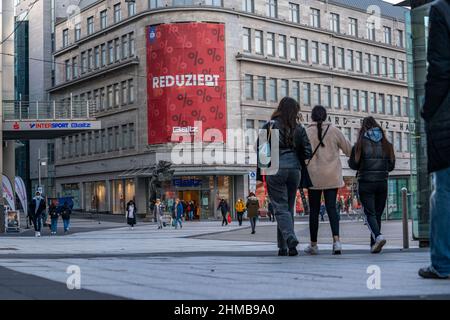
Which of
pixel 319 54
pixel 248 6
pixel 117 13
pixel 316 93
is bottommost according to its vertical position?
pixel 316 93

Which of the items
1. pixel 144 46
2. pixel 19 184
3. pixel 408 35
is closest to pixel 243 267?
pixel 408 35

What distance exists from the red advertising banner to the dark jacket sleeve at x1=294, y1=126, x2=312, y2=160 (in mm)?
47732

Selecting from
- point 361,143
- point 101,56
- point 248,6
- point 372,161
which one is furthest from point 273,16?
point 372,161

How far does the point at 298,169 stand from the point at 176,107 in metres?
48.4

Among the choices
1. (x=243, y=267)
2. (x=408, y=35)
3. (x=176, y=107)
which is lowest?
(x=243, y=267)

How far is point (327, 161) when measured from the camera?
10664mm

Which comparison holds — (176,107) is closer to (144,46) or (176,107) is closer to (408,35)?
(144,46)

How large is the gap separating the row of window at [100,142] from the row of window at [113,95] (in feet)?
6.89

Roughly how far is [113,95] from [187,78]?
38.3ft

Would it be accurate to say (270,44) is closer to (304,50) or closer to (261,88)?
(261,88)

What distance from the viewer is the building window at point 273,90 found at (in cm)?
6424

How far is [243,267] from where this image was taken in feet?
25.3

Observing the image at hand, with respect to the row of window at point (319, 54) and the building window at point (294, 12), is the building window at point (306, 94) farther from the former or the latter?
the building window at point (294, 12)

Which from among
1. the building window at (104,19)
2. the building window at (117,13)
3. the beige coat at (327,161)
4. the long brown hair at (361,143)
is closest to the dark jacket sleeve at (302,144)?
the beige coat at (327,161)
